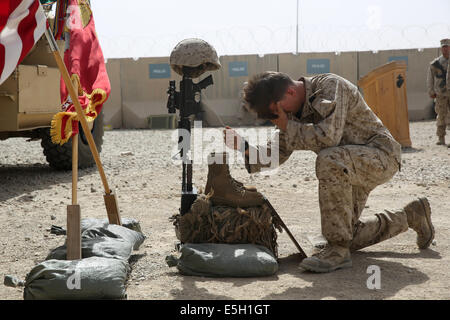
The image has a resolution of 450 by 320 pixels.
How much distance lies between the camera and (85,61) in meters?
3.96

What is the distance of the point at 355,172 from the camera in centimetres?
314

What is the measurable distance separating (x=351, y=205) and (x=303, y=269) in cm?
46

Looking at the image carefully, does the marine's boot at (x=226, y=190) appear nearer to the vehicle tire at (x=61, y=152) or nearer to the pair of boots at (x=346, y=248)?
the pair of boots at (x=346, y=248)

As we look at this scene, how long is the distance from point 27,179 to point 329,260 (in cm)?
471

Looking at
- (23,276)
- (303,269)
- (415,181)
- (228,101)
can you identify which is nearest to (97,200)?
(23,276)

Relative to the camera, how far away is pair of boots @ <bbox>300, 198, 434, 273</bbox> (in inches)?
119

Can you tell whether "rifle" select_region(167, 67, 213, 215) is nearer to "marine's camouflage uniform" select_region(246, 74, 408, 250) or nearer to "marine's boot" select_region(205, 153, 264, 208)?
"marine's boot" select_region(205, 153, 264, 208)

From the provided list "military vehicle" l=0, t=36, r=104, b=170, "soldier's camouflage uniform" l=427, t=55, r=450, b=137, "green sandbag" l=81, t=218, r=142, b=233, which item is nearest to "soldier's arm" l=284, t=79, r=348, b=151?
"green sandbag" l=81, t=218, r=142, b=233

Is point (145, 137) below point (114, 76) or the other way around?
below

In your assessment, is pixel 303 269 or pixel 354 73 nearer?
pixel 303 269

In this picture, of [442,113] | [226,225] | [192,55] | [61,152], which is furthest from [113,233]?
[442,113]

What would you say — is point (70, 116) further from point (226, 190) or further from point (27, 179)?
point (27, 179)
